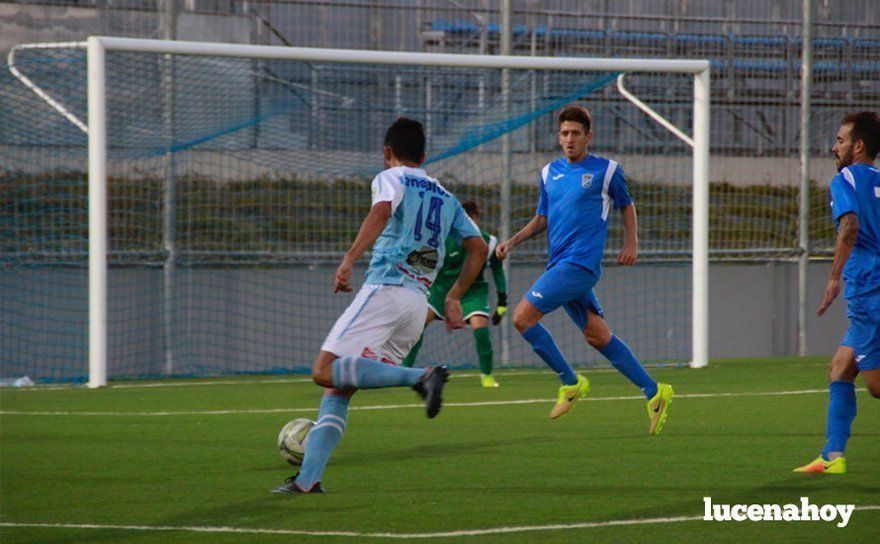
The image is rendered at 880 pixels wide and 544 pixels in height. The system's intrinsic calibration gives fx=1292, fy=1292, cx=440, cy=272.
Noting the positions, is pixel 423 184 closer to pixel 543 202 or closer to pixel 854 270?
pixel 854 270

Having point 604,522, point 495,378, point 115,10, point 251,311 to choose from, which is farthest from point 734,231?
point 604,522

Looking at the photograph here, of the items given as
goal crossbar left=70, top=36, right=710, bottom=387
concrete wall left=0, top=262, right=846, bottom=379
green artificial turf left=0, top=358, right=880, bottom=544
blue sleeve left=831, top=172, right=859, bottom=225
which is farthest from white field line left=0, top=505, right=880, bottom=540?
concrete wall left=0, top=262, right=846, bottom=379

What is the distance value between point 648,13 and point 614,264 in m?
3.31

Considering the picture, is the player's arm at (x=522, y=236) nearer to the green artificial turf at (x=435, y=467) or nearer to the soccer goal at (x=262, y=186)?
the green artificial turf at (x=435, y=467)

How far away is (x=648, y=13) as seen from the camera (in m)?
16.8

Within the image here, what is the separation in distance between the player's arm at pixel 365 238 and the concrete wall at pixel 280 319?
8666 millimetres

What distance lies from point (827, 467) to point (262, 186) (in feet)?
32.5

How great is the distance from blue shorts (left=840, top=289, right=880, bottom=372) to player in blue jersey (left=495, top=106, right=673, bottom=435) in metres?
1.96

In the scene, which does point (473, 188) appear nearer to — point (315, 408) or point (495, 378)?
point (495, 378)

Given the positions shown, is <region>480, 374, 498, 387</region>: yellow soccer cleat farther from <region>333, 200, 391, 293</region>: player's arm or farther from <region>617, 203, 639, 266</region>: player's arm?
<region>333, 200, 391, 293</region>: player's arm

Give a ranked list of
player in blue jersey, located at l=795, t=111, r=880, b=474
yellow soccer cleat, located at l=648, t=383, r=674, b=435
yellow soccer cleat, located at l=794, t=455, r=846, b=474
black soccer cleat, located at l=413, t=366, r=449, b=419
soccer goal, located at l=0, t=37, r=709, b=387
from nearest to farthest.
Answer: black soccer cleat, located at l=413, t=366, r=449, b=419
player in blue jersey, located at l=795, t=111, r=880, b=474
yellow soccer cleat, located at l=794, t=455, r=846, b=474
yellow soccer cleat, located at l=648, t=383, r=674, b=435
soccer goal, located at l=0, t=37, r=709, b=387

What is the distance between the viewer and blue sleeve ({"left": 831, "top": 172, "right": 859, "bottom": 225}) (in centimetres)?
656

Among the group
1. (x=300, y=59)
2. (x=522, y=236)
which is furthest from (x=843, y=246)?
(x=300, y=59)

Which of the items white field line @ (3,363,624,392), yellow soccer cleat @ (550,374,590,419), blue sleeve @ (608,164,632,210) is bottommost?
white field line @ (3,363,624,392)
